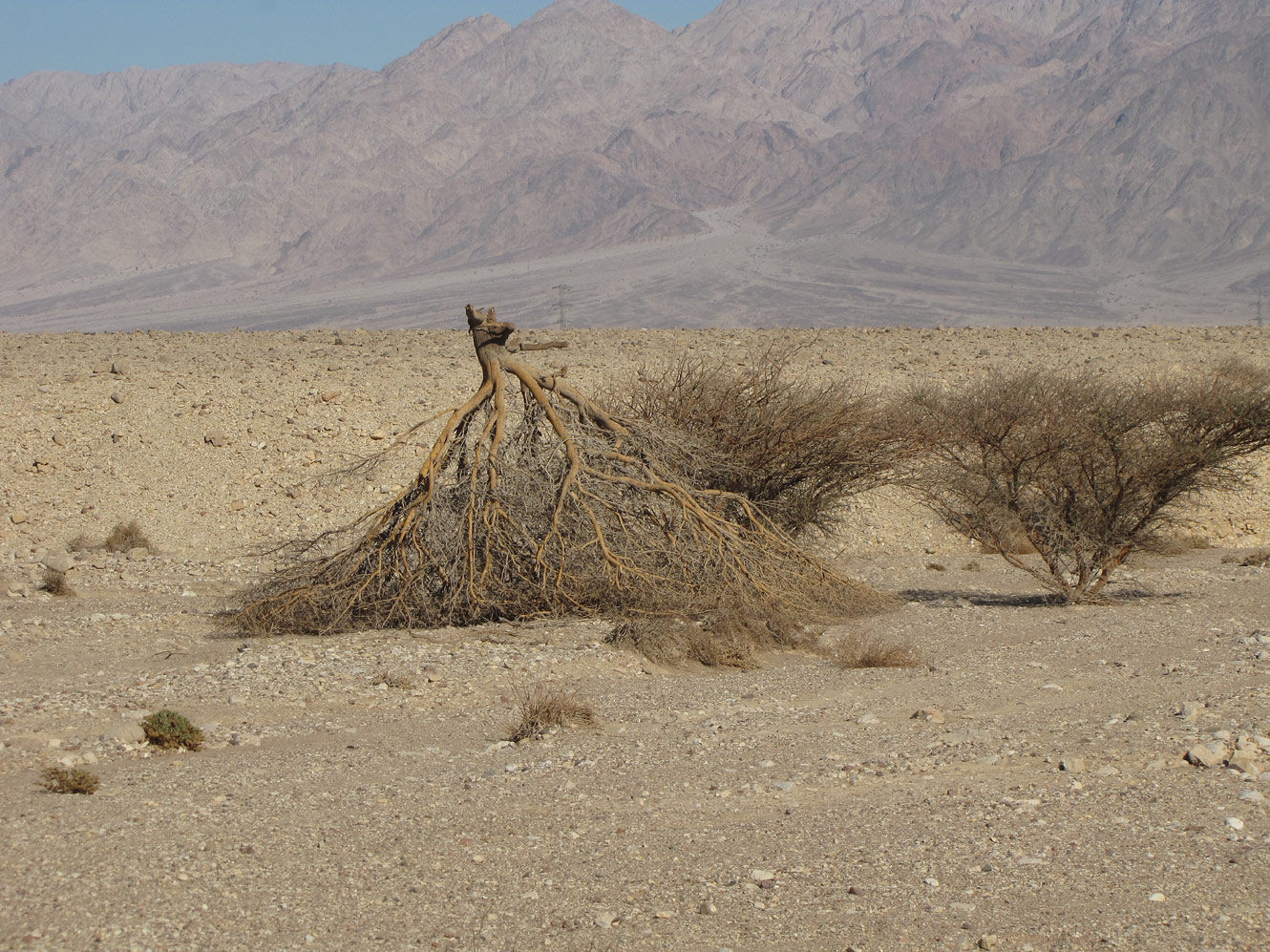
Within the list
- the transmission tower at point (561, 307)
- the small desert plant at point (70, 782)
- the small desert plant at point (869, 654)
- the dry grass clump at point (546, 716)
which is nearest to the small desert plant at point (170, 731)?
the small desert plant at point (70, 782)

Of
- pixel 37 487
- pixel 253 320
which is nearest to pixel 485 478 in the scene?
pixel 37 487

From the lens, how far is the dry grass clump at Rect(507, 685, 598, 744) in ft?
24.0

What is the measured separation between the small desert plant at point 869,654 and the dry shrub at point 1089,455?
3551mm

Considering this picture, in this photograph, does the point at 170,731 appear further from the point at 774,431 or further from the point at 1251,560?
the point at 1251,560

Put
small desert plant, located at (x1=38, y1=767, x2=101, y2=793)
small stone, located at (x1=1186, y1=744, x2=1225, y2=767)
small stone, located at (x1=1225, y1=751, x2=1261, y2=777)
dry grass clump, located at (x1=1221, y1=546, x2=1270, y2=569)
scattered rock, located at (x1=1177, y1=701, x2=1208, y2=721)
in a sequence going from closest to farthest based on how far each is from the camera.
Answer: small desert plant, located at (x1=38, y1=767, x2=101, y2=793) → small stone, located at (x1=1225, y1=751, x2=1261, y2=777) → small stone, located at (x1=1186, y1=744, x2=1225, y2=767) → scattered rock, located at (x1=1177, y1=701, x2=1208, y2=721) → dry grass clump, located at (x1=1221, y1=546, x2=1270, y2=569)

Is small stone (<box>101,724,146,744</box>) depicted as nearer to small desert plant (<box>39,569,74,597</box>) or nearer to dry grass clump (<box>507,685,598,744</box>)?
dry grass clump (<box>507,685,598,744</box>)

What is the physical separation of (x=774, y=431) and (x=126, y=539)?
29.4 feet

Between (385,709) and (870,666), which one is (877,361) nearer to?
(870,666)

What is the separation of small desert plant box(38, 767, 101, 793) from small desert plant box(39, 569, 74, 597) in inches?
270

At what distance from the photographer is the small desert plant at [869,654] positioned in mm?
9344

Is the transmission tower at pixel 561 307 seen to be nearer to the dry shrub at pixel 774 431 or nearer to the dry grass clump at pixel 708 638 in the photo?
the dry shrub at pixel 774 431

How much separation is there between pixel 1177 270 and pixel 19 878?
160266 mm

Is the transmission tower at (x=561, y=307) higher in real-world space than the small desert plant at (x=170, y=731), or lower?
higher

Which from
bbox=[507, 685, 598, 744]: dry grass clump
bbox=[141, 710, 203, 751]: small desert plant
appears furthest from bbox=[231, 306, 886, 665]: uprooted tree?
bbox=[141, 710, 203, 751]: small desert plant
